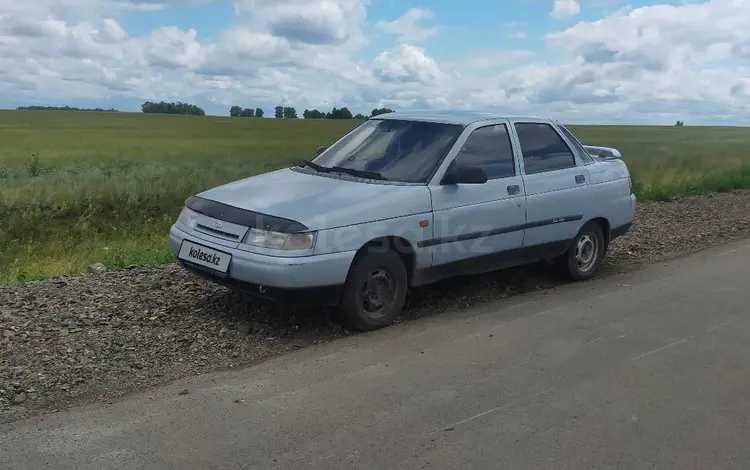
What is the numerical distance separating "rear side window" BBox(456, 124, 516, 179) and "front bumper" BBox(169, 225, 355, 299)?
1.73m

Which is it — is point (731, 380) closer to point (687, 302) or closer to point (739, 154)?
point (687, 302)

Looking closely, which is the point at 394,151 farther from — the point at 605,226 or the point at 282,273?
the point at 605,226

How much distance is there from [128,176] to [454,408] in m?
13.7

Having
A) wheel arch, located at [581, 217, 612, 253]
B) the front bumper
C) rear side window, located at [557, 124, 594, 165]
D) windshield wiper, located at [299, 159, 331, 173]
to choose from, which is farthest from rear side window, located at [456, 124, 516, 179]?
the front bumper

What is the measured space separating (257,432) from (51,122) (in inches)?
1385

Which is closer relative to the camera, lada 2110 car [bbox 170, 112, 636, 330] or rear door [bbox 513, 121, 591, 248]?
lada 2110 car [bbox 170, 112, 636, 330]

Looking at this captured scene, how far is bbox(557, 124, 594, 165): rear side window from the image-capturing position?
8.14 metres

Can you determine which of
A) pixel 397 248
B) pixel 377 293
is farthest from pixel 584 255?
pixel 377 293

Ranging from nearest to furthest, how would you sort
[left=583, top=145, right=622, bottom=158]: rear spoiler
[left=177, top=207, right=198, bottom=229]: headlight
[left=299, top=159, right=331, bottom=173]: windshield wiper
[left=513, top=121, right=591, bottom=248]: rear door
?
1. [left=177, top=207, right=198, bottom=229]: headlight
2. [left=299, top=159, right=331, bottom=173]: windshield wiper
3. [left=513, top=121, right=591, bottom=248]: rear door
4. [left=583, top=145, right=622, bottom=158]: rear spoiler

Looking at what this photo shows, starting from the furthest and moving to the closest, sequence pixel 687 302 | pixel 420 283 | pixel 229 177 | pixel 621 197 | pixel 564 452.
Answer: pixel 229 177, pixel 621 197, pixel 687 302, pixel 420 283, pixel 564 452

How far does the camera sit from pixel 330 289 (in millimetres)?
5887

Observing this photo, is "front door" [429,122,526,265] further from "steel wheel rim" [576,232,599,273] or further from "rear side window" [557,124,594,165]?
"steel wheel rim" [576,232,599,273]

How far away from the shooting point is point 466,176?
660cm

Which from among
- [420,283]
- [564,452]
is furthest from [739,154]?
[564,452]
